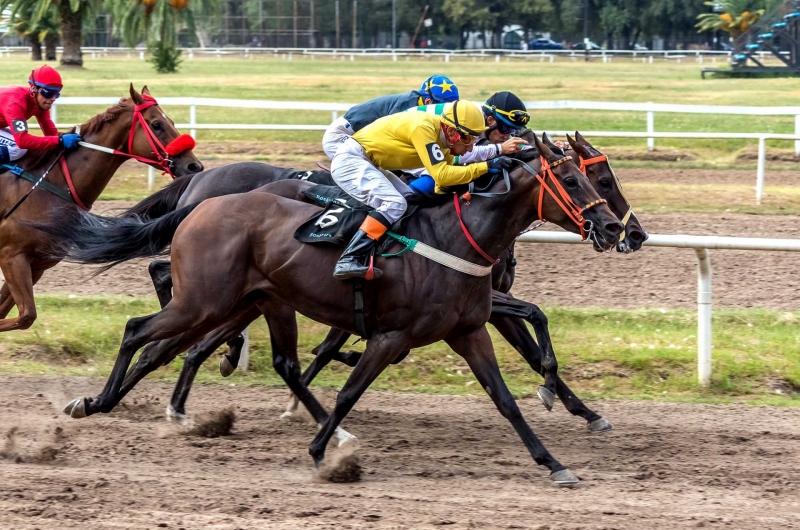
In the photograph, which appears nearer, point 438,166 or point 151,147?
point 438,166

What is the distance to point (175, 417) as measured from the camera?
6.05 m

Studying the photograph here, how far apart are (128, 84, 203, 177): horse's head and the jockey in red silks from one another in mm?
427

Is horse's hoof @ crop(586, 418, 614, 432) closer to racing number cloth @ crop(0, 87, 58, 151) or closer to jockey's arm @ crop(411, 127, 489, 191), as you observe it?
jockey's arm @ crop(411, 127, 489, 191)

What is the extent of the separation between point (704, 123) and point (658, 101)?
5.44 m

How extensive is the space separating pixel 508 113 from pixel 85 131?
10.4 ft

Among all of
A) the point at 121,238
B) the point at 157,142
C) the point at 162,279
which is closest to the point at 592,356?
the point at 162,279

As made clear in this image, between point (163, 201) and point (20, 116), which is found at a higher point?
point (20, 116)

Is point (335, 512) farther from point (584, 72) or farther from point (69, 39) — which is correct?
point (584, 72)

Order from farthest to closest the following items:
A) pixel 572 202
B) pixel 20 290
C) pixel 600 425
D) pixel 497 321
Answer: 1. pixel 20 290
2. pixel 497 321
3. pixel 600 425
4. pixel 572 202

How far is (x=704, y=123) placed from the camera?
2050 centimetres

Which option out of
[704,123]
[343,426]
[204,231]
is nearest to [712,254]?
[343,426]

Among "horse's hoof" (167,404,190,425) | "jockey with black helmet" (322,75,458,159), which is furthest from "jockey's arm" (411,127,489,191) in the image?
A: "horse's hoof" (167,404,190,425)

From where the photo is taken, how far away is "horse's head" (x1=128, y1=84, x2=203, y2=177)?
721 centimetres

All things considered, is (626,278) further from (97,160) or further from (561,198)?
(97,160)
